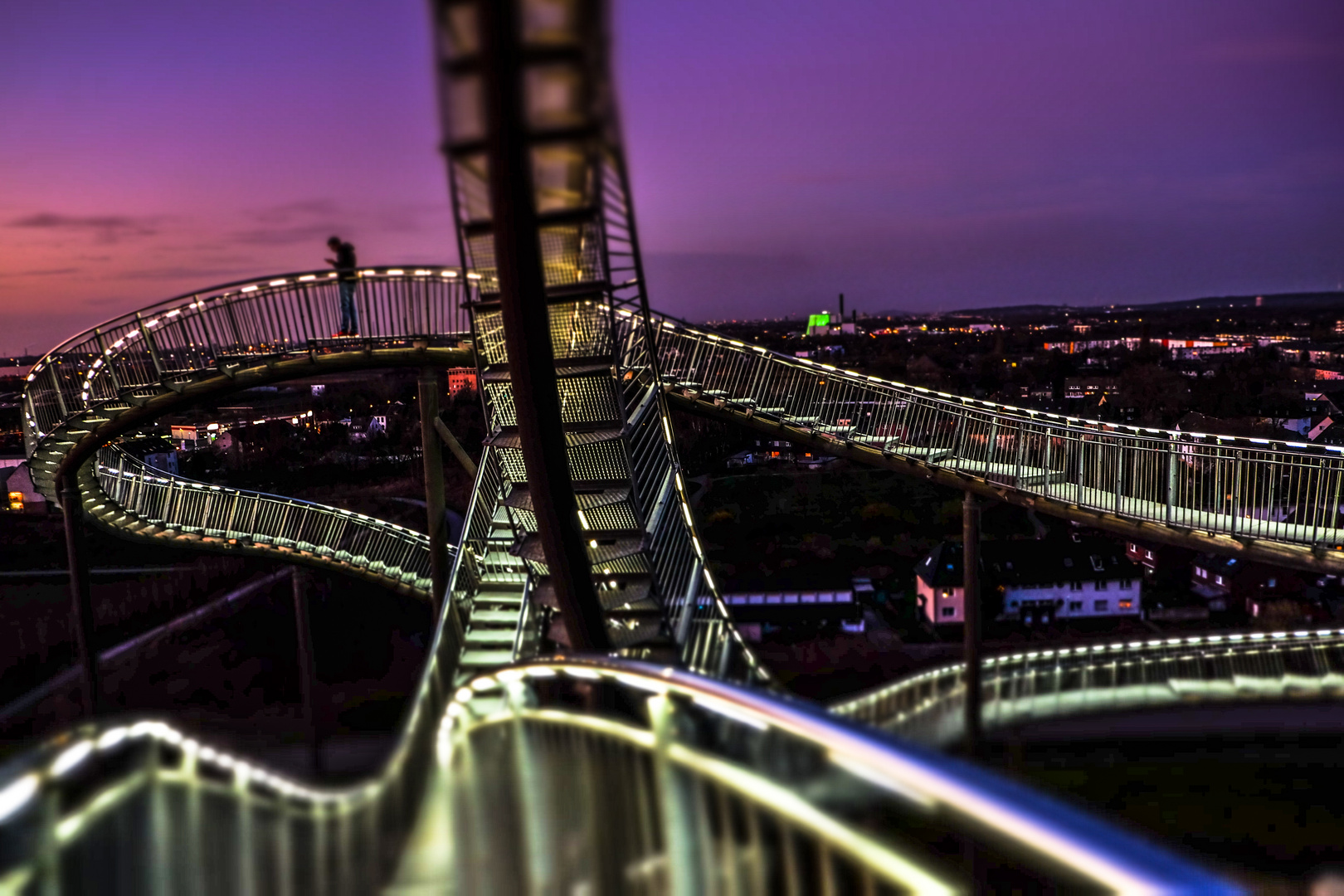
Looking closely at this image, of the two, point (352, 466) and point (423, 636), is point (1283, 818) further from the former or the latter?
point (352, 466)

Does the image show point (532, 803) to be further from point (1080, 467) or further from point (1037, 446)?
point (1037, 446)

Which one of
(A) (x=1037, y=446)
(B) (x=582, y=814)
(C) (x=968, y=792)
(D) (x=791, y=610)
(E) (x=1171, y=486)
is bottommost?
(D) (x=791, y=610)

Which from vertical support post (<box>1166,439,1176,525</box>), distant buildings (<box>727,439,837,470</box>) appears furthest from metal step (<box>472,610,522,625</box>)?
distant buildings (<box>727,439,837,470</box>)

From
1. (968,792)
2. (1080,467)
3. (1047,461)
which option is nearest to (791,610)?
(1047,461)

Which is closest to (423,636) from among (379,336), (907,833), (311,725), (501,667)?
(311,725)

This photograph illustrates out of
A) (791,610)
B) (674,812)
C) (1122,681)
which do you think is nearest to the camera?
(674,812)

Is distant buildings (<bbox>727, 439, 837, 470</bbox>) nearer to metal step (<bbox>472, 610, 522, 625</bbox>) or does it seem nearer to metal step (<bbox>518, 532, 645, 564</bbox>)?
metal step (<bbox>472, 610, 522, 625</bbox>)
